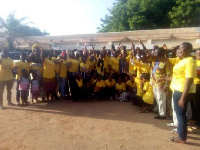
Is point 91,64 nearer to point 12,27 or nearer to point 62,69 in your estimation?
point 62,69

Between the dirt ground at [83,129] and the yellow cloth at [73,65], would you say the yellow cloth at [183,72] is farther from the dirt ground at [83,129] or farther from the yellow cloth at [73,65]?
the yellow cloth at [73,65]

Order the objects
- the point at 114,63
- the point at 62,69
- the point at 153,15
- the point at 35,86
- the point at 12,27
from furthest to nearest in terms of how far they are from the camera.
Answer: the point at 12,27 → the point at 153,15 → the point at 114,63 → the point at 62,69 → the point at 35,86

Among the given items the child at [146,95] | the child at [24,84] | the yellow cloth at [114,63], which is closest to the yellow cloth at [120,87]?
the yellow cloth at [114,63]

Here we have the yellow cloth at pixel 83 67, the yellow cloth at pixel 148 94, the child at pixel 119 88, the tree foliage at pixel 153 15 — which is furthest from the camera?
the tree foliage at pixel 153 15

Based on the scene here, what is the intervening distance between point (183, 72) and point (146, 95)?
2351 mm

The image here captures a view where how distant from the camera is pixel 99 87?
7.95m

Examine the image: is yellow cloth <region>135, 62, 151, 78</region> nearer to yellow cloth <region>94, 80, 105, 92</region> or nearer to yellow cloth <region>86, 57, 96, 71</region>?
yellow cloth <region>94, 80, 105, 92</region>

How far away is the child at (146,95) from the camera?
19.9 feet

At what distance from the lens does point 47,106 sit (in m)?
6.93

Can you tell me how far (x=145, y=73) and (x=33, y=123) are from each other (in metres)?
3.46

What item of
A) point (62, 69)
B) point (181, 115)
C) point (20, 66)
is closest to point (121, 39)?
point (62, 69)

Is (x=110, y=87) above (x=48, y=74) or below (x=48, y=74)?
below

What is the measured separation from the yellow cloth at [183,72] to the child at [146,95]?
202cm

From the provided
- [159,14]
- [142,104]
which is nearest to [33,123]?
[142,104]
